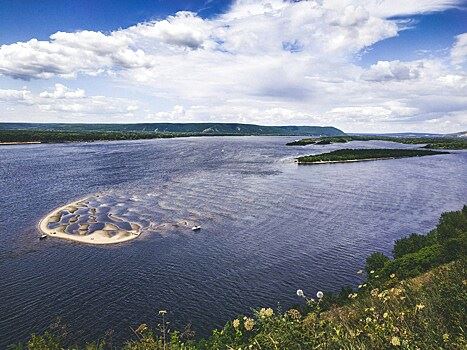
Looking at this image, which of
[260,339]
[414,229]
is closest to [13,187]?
[414,229]

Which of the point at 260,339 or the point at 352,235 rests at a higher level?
the point at 260,339

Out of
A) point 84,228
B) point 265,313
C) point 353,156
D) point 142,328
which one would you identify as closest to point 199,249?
point 84,228

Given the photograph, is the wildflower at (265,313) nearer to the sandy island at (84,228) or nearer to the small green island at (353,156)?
the sandy island at (84,228)

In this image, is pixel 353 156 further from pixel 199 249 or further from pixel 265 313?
pixel 265 313

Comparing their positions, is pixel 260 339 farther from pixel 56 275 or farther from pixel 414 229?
pixel 414 229

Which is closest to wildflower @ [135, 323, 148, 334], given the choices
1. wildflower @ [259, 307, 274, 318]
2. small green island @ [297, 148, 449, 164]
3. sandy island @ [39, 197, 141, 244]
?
wildflower @ [259, 307, 274, 318]

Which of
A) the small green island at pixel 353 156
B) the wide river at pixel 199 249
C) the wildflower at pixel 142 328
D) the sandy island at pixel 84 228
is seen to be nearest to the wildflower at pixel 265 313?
the wildflower at pixel 142 328

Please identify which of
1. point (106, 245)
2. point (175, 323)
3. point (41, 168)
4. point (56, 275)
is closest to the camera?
point (175, 323)

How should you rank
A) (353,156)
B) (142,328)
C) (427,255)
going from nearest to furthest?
1. (142,328)
2. (427,255)
3. (353,156)
